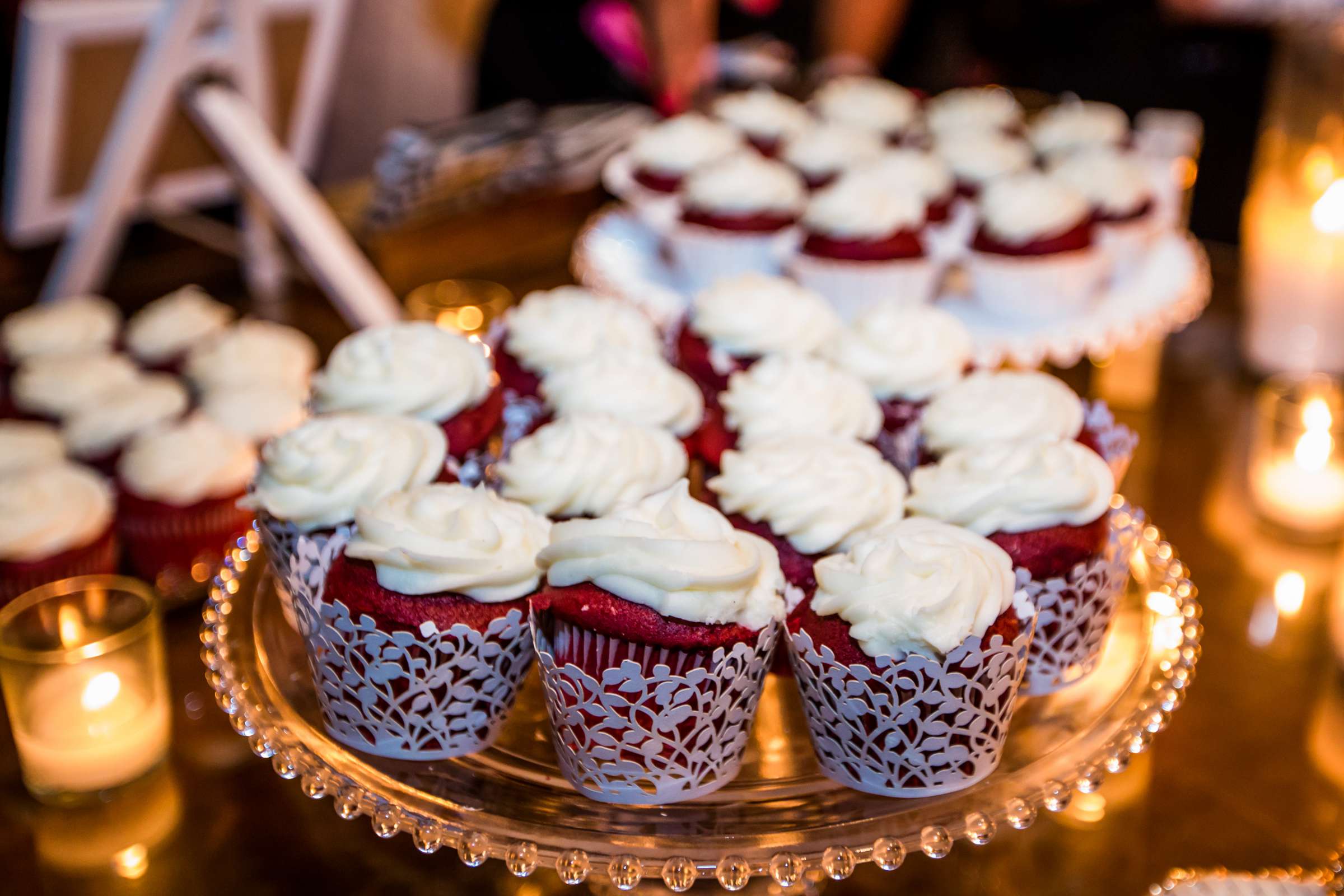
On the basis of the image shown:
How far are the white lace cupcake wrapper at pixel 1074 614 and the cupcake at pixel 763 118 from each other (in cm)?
202

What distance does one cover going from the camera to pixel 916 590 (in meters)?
1.23

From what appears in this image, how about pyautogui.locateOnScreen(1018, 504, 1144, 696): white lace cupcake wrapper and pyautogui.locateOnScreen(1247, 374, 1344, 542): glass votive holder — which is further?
pyautogui.locateOnScreen(1247, 374, 1344, 542): glass votive holder

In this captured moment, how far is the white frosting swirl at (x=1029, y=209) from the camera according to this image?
2.41 meters

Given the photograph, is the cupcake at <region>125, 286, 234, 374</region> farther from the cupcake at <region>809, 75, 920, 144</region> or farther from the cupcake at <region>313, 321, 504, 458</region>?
the cupcake at <region>809, 75, 920, 144</region>

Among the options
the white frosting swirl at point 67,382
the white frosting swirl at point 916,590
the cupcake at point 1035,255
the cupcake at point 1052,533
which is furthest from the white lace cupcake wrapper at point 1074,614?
the white frosting swirl at point 67,382

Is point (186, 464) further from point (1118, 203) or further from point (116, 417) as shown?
point (1118, 203)

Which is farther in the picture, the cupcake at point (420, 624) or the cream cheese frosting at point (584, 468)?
the cream cheese frosting at point (584, 468)

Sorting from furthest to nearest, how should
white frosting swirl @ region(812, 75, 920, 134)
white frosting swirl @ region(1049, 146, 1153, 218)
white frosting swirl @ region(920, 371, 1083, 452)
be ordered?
white frosting swirl @ region(812, 75, 920, 134), white frosting swirl @ region(1049, 146, 1153, 218), white frosting swirl @ region(920, 371, 1083, 452)

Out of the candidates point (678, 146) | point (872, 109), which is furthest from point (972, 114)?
point (678, 146)

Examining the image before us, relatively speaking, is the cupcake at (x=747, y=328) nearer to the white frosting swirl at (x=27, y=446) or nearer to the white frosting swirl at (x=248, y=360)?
the white frosting swirl at (x=248, y=360)

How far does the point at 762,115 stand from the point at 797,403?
1775 mm

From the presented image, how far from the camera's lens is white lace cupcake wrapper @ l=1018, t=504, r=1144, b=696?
1.40m

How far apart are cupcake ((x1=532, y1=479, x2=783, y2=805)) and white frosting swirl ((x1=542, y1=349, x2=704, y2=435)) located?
0.43m

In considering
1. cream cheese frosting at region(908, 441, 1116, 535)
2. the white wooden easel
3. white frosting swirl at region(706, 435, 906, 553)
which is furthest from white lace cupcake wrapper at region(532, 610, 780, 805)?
the white wooden easel
